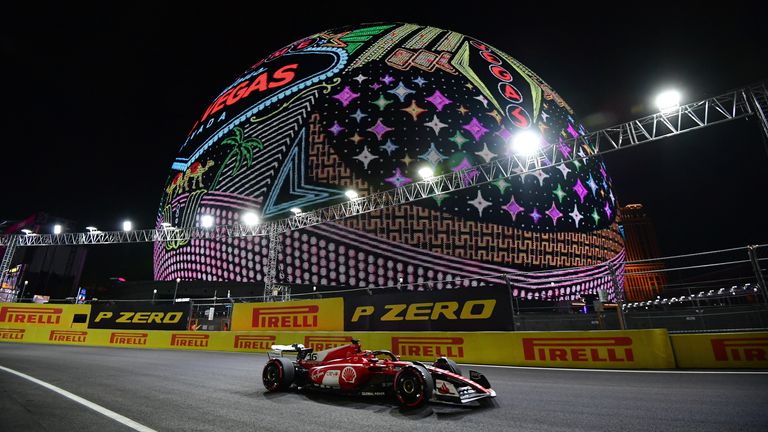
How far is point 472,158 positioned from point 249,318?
21.7m

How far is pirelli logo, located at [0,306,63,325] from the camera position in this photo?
15.7 metres

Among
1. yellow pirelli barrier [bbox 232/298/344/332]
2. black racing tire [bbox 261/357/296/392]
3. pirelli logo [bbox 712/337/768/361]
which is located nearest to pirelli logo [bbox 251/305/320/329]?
yellow pirelli barrier [bbox 232/298/344/332]

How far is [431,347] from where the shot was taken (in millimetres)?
8062

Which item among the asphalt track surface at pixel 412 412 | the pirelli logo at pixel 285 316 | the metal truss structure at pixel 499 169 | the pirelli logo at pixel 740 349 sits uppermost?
the metal truss structure at pixel 499 169

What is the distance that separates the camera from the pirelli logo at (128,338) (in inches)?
546

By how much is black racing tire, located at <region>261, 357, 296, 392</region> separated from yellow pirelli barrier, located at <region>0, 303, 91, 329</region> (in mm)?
15707

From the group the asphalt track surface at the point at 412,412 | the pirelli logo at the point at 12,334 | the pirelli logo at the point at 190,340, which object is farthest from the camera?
the pirelli logo at the point at 12,334

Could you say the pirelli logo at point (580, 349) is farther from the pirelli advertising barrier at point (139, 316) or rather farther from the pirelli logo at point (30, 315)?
the pirelli logo at point (30, 315)

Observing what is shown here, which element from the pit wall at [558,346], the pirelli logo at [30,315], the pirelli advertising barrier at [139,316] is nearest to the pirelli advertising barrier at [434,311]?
the pit wall at [558,346]

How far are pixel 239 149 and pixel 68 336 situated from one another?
19.8m

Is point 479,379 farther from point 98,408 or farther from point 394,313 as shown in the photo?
point 394,313

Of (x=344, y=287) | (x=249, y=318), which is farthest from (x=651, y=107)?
(x=344, y=287)

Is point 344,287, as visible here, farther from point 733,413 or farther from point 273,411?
point 733,413

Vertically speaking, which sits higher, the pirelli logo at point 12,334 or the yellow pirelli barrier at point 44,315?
the yellow pirelli barrier at point 44,315
